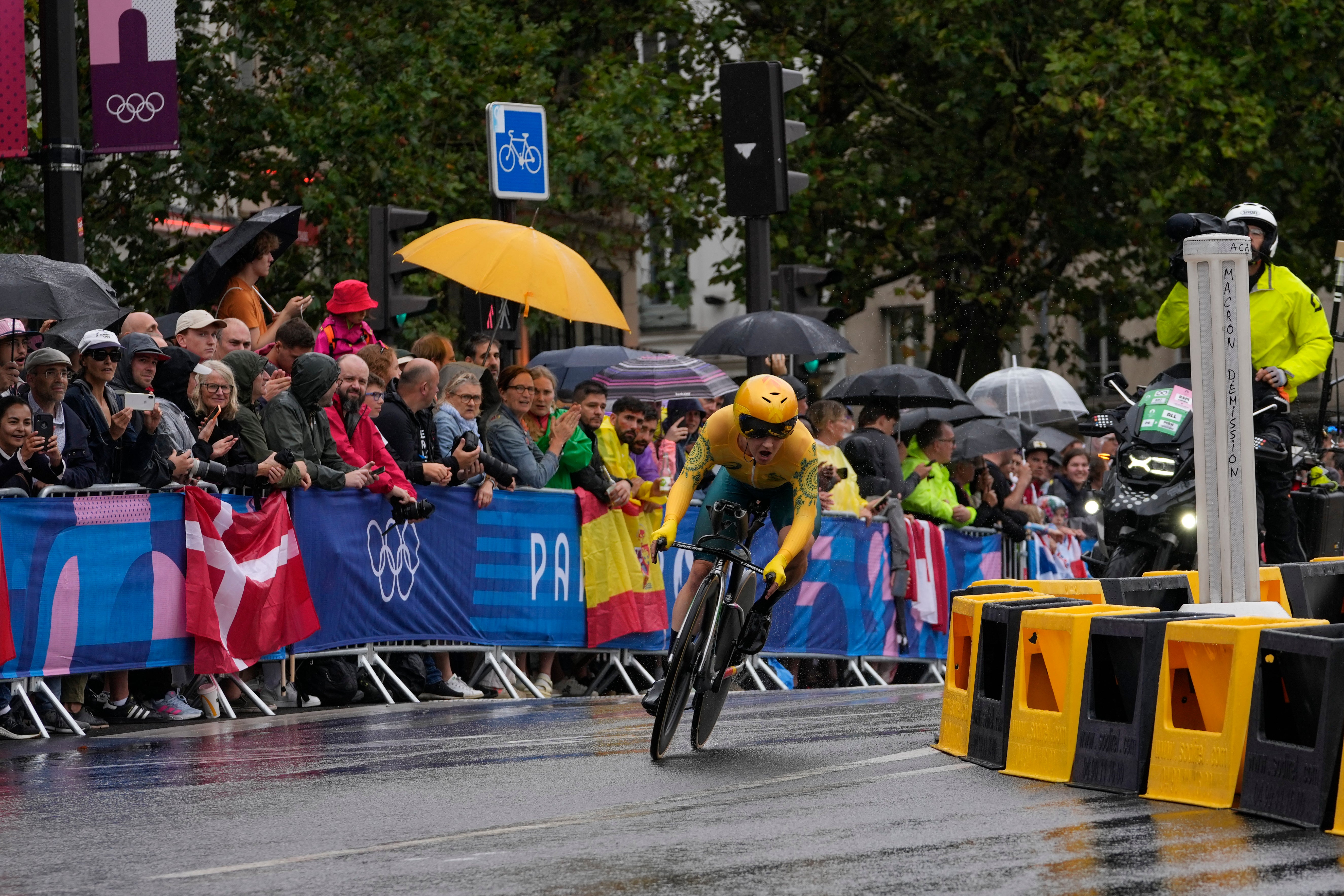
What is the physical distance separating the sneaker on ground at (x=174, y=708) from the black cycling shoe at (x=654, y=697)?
147 inches

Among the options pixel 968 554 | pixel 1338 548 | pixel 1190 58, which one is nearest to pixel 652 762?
pixel 1338 548

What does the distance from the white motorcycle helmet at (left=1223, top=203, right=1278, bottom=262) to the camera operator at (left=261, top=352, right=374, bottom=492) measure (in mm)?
5504

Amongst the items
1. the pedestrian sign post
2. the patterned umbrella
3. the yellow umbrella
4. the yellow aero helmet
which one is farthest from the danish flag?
the patterned umbrella

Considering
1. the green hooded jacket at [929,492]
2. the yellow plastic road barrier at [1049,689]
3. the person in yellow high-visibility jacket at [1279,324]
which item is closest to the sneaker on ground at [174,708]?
the yellow plastic road barrier at [1049,689]

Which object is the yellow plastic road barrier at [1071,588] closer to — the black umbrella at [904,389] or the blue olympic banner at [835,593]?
the blue olympic banner at [835,593]

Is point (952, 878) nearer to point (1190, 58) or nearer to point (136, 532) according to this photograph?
point (136, 532)

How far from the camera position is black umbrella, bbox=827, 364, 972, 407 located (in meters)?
19.0

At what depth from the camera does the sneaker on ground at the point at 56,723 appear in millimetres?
12055

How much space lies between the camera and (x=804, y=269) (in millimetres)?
17969

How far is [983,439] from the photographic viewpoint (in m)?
19.4

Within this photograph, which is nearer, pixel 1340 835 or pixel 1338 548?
pixel 1340 835

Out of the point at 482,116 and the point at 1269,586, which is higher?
the point at 482,116

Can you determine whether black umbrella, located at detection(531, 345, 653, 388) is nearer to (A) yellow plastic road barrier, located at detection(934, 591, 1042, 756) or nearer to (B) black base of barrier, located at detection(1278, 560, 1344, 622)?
(B) black base of barrier, located at detection(1278, 560, 1344, 622)

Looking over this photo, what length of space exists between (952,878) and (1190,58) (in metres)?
23.9
